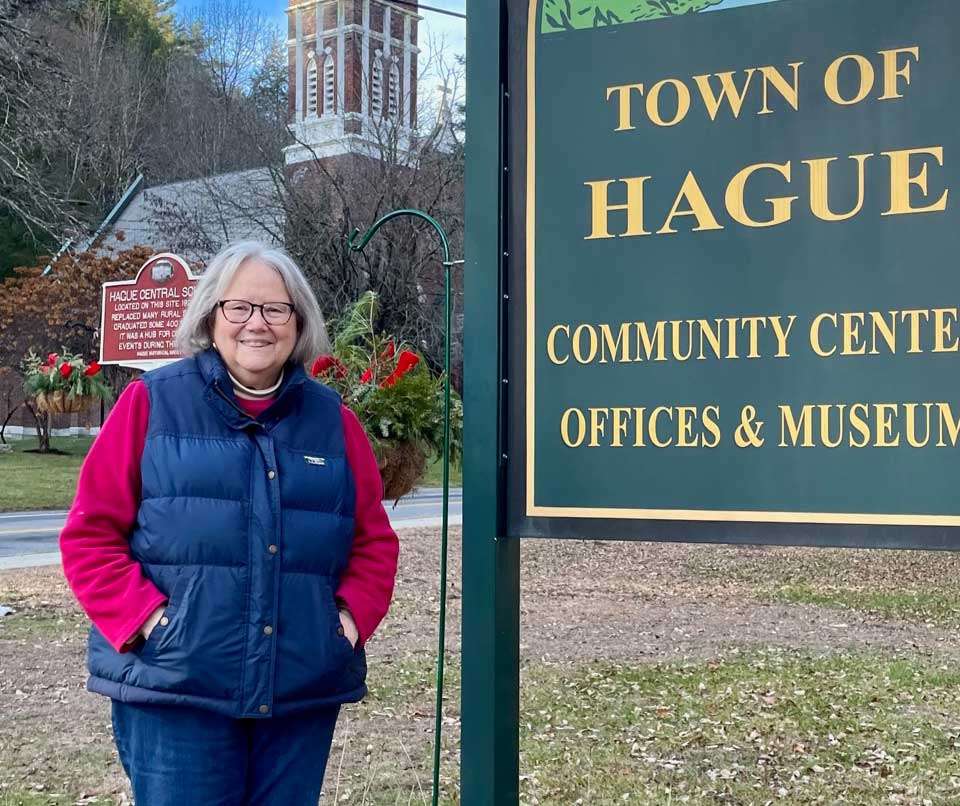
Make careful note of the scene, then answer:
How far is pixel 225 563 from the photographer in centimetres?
223

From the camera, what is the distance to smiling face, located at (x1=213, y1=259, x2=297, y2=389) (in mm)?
2389

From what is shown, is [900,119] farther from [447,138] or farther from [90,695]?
[447,138]

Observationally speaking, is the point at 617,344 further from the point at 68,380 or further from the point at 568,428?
the point at 68,380

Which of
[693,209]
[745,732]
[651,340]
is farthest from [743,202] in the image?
[745,732]

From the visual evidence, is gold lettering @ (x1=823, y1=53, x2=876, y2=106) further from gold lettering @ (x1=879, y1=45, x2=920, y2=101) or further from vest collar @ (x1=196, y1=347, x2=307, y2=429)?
vest collar @ (x1=196, y1=347, x2=307, y2=429)

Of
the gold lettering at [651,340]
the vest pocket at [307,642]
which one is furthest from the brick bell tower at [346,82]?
the vest pocket at [307,642]

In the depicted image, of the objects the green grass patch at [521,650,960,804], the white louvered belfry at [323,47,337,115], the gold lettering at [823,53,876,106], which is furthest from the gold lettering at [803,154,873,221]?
the white louvered belfry at [323,47,337,115]

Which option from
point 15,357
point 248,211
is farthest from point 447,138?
point 15,357

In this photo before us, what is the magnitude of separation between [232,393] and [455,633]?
6.88 m

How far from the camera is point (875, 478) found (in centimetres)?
242

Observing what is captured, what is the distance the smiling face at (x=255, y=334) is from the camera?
7.84ft

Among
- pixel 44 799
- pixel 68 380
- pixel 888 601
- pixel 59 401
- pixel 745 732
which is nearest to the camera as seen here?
pixel 44 799

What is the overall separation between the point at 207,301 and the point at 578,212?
88 cm

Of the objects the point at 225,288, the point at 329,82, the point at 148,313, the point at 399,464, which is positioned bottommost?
the point at 399,464
